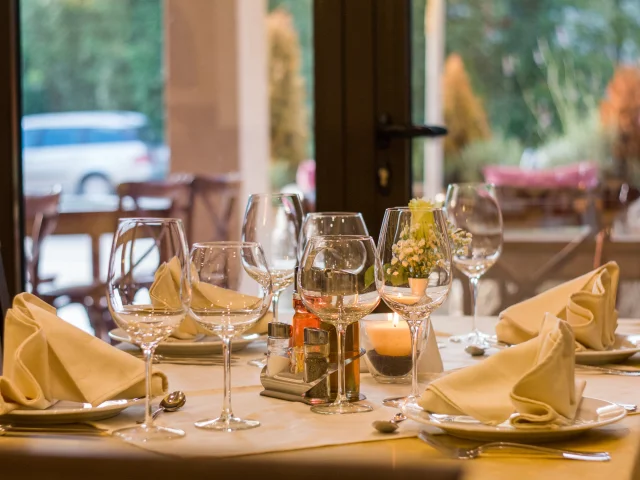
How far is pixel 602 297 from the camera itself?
4.82ft

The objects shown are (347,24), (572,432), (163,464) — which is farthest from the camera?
(347,24)

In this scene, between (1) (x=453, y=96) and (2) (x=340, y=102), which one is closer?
(2) (x=340, y=102)

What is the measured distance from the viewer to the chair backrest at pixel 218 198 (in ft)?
10.7

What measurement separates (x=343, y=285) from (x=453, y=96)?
273 cm

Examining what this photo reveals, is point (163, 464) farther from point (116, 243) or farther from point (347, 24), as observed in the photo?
point (347, 24)

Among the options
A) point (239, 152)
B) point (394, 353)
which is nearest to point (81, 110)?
point (239, 152)

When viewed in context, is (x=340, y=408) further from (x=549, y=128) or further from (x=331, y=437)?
(x=549, y=128)

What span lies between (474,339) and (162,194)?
6.31 ft

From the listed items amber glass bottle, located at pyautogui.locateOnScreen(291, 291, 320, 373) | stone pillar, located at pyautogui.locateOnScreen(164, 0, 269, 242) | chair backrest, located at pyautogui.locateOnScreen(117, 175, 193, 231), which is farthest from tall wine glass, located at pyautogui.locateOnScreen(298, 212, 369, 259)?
chair backrest, located at pyautogui.locateOnScreen(117, 175, 193, 231)

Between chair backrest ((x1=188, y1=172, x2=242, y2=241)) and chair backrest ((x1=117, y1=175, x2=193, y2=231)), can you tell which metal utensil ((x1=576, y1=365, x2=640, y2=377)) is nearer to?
chair backrest ((x1=188, y1=172, x2=242, y2=241))

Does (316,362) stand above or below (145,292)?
below

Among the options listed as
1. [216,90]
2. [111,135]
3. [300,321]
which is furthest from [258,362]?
[111,135]

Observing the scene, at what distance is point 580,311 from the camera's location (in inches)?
58.2

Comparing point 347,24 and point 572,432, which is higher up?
point 347,24
